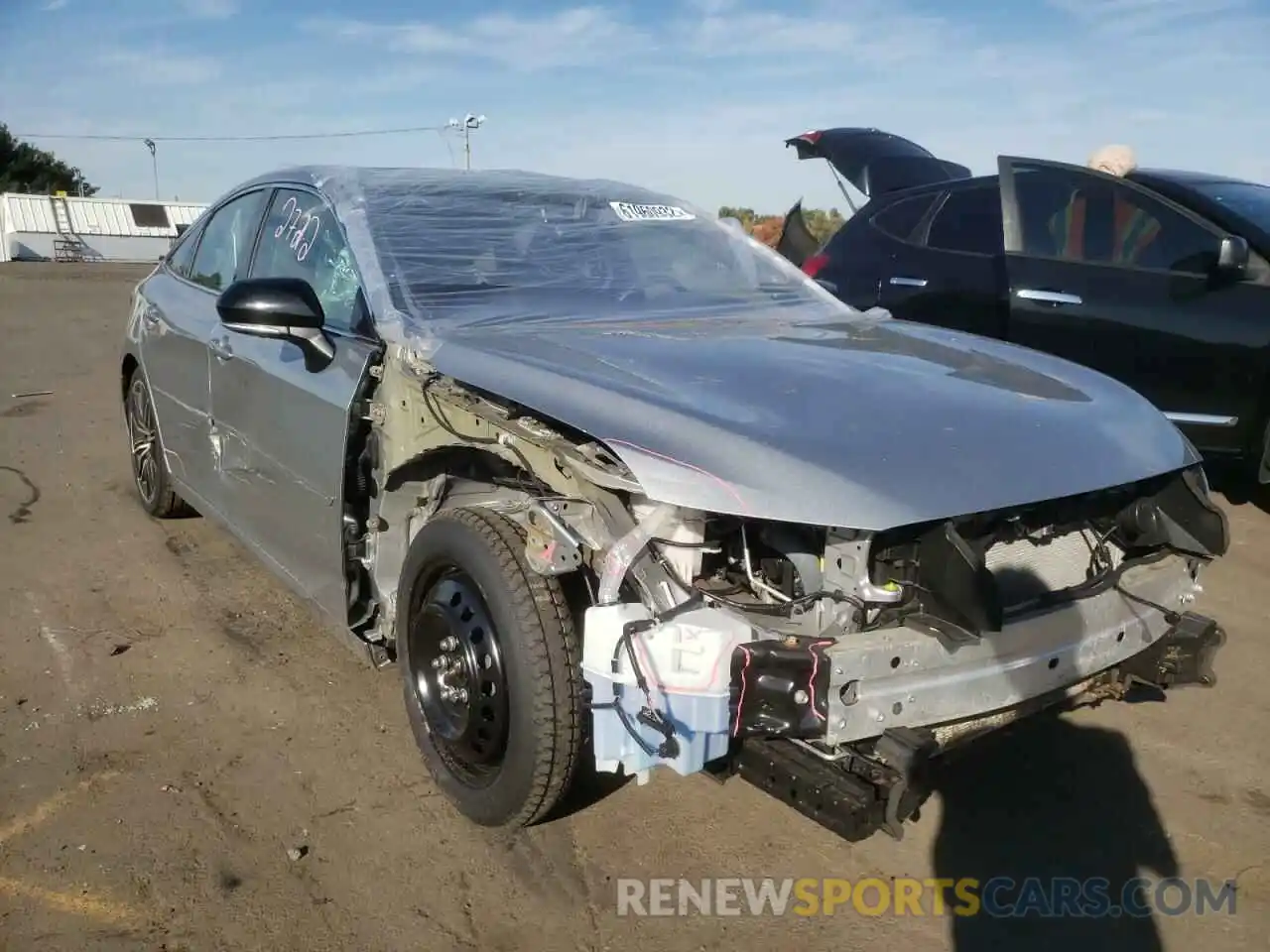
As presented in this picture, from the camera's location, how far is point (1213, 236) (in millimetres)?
4984

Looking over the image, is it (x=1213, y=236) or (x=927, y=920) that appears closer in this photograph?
(x=927, y=920)

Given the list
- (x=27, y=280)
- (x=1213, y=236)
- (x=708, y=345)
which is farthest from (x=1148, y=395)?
(x=27, y=280)

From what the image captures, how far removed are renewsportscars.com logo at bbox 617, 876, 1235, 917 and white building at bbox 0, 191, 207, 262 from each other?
119ft

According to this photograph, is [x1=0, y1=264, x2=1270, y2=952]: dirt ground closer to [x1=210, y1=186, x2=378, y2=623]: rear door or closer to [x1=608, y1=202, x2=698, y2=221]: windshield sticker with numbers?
[x1=210, y1=186, x2=378, y2=623]: rear door

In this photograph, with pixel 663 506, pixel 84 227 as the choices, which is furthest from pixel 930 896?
pixel 84 227

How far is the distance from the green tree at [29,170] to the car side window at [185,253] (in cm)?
6623

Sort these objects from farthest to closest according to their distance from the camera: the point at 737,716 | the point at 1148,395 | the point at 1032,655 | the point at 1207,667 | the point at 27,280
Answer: the point at 27,280, the point at 1148,395, the point at 1207,667, the point at 1032,655, the point at 737,716

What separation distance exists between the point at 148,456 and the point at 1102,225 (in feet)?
15.9

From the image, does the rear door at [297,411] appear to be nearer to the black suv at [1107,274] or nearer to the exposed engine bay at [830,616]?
the exposed engine bay at [830,616]

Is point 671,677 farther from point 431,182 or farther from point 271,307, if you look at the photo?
point 431,182

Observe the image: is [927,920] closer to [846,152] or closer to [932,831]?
[932,831]

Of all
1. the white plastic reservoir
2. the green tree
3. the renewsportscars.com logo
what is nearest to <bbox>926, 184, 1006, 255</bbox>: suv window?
the renewsportscars.com logo

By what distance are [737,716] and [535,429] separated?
0.83 metres

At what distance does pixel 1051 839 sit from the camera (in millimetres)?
2758
